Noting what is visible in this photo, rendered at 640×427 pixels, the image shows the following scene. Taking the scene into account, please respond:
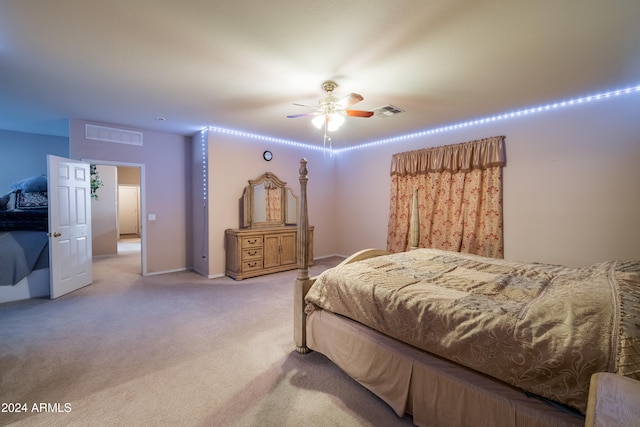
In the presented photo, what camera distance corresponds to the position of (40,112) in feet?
12.0

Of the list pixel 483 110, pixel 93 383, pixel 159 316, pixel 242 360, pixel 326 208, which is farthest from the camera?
pixel 326 208

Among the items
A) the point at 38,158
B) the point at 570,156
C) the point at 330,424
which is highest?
the point at 38,158

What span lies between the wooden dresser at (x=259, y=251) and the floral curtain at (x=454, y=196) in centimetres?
198

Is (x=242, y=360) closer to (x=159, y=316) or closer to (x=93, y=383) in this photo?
(x=93, y=383)

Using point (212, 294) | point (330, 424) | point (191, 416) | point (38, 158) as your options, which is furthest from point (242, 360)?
point (38, 158)

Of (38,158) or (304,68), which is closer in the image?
(304,68)

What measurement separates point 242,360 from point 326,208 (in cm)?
424

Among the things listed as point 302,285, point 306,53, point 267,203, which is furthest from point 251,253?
point 306,53

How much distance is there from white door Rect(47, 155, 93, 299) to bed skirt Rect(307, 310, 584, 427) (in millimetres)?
3764

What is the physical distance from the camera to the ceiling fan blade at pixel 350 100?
94.7 inches

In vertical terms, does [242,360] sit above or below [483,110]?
below

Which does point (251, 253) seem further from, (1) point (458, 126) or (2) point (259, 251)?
(1) point (458, 126)

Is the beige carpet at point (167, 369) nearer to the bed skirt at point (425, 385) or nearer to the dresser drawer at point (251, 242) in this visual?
the bed skirt at point (425, 385)

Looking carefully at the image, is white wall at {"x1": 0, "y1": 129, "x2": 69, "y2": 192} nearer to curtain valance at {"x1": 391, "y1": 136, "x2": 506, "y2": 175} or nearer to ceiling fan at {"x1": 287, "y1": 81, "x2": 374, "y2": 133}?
ceiling fan at {"x1": 287, "y1": 81, "x2": 374, "y2": 133}
